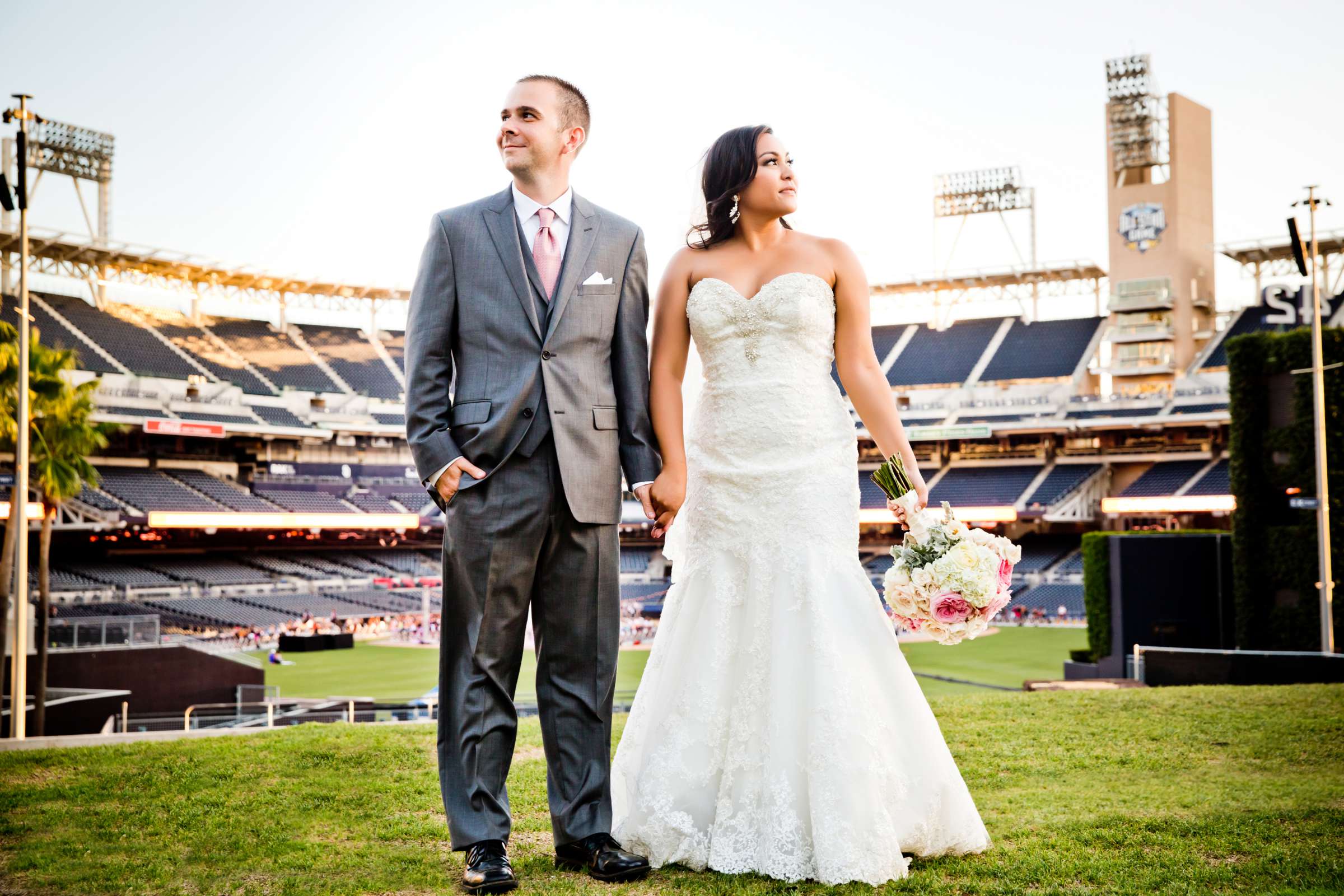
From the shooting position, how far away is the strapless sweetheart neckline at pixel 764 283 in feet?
11.4

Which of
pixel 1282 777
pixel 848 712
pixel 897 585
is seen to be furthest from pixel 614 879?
pixel 1282 777

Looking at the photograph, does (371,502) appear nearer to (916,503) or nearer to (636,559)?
(636,559)

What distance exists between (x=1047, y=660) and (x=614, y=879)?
2243 cm

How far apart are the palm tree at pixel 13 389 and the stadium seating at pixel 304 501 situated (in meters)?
21.6

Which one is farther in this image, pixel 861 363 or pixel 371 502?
pixel 371 502

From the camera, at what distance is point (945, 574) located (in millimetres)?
3213

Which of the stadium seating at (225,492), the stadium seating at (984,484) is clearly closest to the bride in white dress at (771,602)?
the stadium seating at (225,492)

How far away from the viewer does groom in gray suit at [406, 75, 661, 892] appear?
10.0 feet

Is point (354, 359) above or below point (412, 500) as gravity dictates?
above

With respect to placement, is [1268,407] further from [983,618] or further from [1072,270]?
[1072,270]

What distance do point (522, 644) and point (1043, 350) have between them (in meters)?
48.8

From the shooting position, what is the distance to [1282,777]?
14.5 feet

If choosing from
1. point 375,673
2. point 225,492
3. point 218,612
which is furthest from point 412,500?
point 375,673

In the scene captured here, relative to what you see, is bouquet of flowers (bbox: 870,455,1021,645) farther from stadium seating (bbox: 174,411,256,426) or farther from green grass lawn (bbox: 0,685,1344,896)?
stadium seating (bbox: 174,411,256,426)
